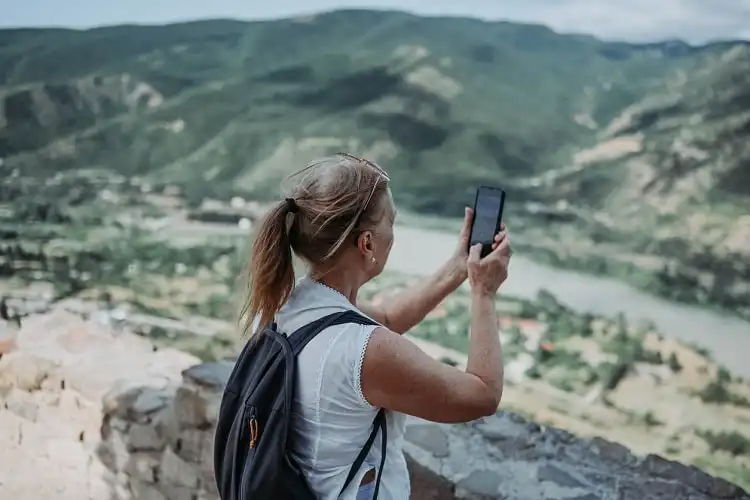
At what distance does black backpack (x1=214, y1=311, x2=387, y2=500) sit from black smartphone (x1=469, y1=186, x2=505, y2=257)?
14.5 inches

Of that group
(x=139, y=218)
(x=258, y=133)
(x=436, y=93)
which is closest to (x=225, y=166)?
(x=258, y=133)

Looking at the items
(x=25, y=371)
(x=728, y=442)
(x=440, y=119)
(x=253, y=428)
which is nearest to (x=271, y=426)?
(x=253, y=428)

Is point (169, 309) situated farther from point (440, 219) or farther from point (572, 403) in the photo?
point (572, 403)

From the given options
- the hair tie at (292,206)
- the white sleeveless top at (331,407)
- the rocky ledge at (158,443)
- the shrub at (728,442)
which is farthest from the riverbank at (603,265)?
the hair tie at (292,206)

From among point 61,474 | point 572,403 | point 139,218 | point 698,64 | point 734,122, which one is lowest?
point 61,474

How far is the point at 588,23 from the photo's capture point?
14.0ft

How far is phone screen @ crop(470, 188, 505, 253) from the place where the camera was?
175cm

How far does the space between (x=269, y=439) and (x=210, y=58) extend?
421cm

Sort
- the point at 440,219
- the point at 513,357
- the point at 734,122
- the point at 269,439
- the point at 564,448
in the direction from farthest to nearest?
1. the point at 440,219
2. the point at 513,357
3. the point at 734,122
4. the point at 564,448
5. the point at 269,439

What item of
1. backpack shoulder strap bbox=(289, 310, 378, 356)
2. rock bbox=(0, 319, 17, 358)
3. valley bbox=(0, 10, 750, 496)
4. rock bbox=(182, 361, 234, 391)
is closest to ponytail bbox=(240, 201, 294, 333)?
backpack shoulder strap bbox=(289, 310, 378, 356)

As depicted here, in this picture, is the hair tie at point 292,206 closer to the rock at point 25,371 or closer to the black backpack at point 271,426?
the black backpack at point 271,426

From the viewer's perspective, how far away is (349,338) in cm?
146

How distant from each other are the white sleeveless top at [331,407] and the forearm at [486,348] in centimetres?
20

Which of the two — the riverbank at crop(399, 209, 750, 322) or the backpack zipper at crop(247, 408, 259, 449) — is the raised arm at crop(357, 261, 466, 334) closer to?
the backpack zipper at crop(247, 408, 259, 449)
